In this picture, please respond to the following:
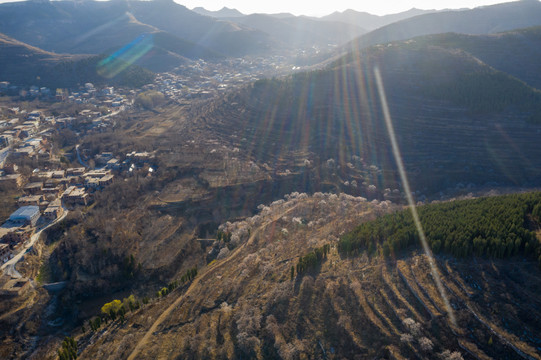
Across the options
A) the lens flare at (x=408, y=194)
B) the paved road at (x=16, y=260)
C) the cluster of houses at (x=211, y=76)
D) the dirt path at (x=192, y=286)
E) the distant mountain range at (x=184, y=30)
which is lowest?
the paved road at (x=16, y=260)

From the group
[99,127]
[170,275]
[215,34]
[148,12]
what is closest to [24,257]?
[170,275]

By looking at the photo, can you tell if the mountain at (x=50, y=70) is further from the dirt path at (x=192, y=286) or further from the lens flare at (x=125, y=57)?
the dirt path at (x=192, y=286)

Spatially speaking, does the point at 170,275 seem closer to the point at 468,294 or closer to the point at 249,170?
the point at 249,170

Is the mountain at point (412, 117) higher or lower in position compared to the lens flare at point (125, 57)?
lower

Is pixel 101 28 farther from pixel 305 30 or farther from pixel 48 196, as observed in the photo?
pixel 48 196

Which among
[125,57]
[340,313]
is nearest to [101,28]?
[125,57]

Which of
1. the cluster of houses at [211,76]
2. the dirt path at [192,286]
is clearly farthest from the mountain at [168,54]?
the dirt path at [192,286]
